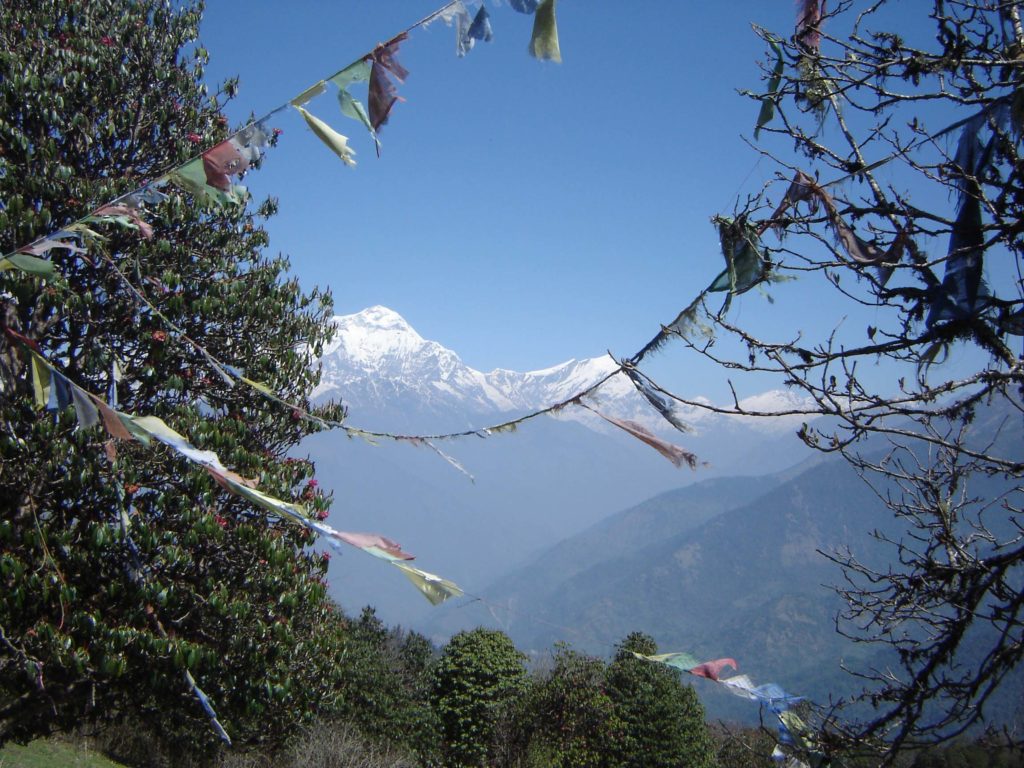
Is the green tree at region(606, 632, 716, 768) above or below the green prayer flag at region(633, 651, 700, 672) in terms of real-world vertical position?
below

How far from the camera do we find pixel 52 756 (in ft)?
48.7

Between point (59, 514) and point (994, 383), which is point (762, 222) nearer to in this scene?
point (994, 383)

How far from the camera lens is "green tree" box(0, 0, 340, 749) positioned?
653 cm

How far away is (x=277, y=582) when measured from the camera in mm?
7562

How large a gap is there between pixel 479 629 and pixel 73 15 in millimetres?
23320

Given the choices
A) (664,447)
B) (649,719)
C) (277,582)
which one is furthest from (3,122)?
(649,719)

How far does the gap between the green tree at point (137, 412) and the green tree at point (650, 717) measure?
1506cm

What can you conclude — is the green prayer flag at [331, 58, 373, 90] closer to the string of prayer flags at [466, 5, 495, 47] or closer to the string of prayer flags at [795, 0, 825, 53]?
the string of prayer flags at [466, 5, 495, 47]

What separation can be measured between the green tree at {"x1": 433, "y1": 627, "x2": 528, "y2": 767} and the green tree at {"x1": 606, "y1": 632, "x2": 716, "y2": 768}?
348 cm

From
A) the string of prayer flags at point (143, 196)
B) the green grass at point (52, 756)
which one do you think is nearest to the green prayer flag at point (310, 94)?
the string of prayer flags at point (143, 196)

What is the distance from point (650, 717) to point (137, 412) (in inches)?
776

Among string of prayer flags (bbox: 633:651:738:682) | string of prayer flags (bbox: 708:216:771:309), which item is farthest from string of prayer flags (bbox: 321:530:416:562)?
string of prayer flags (bbox: 708:216:771:309)

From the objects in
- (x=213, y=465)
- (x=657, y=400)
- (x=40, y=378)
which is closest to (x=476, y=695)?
(x=657, y=400)

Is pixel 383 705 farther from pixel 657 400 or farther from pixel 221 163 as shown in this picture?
pixel 221 163
